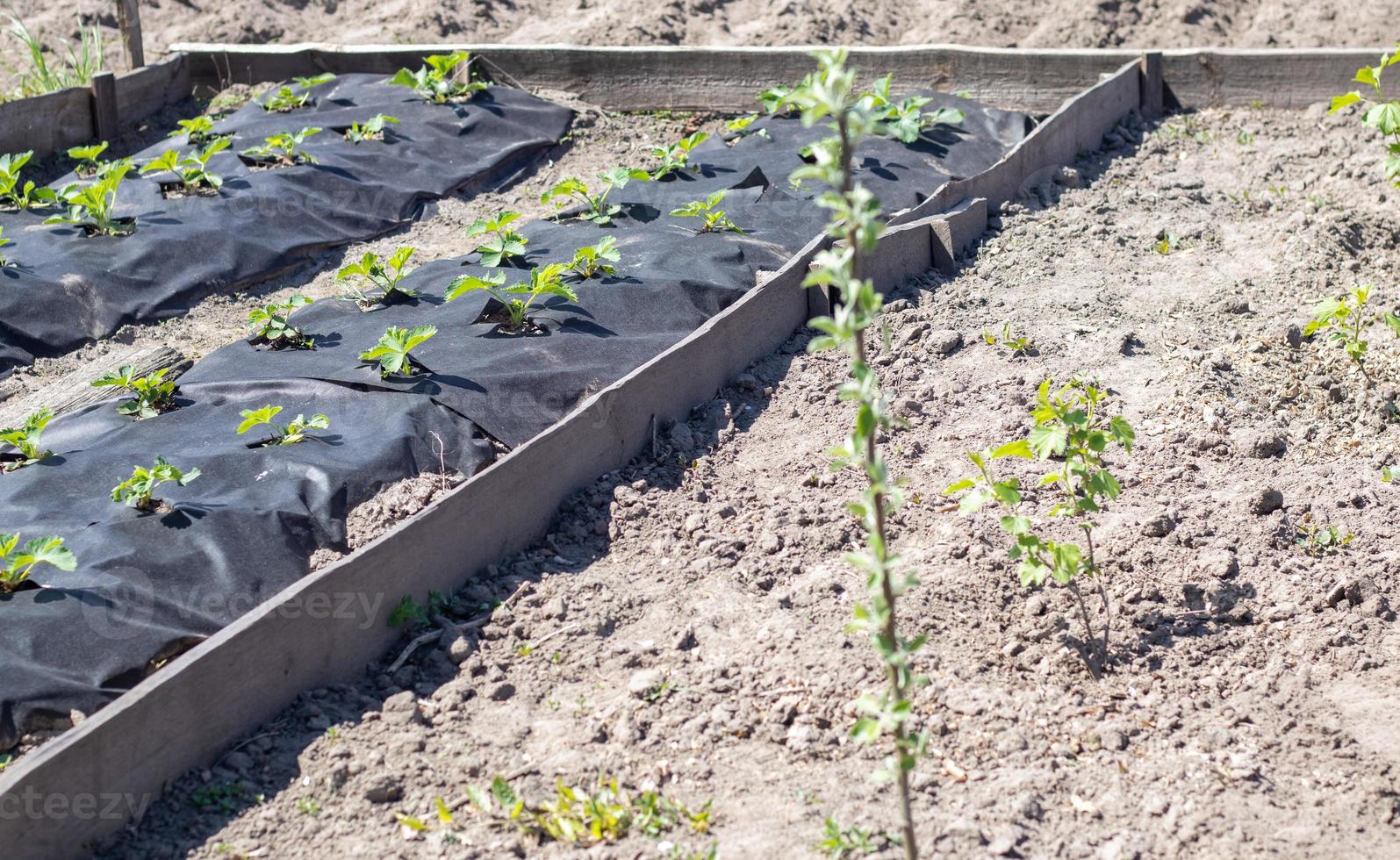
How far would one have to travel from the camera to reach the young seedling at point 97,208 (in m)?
5.39

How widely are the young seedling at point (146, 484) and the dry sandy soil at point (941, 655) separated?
0.73 meters

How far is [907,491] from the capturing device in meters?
3.76

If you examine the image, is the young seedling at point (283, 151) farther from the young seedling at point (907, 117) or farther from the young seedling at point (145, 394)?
the young seedling at point (907, 117)

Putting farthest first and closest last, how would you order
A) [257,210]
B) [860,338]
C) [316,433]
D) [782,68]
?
[782,68] < [257,210] < [316,433] < [860,338]

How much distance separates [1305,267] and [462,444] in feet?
11.3

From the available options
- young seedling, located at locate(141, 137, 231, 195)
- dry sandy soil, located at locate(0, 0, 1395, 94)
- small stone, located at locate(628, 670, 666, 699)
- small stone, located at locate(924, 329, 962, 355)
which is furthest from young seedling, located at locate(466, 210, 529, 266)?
dry sandy soil, located at locate(0, 0, 1395, 94)

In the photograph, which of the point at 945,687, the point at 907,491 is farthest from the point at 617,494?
the point at 945,687

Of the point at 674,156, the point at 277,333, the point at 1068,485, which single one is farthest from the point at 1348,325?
the point at 277,333

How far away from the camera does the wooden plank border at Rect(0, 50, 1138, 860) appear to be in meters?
2.45

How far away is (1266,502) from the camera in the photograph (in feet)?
11.1

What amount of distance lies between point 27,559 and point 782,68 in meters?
5.76

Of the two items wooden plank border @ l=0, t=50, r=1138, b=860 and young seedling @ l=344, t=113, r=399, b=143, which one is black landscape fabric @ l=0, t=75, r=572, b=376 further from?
wooden plank border @ l=0, t=50, r=1138, b=860

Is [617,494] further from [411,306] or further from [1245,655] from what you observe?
[1245,655]

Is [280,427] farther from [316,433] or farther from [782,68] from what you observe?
[782,68]
